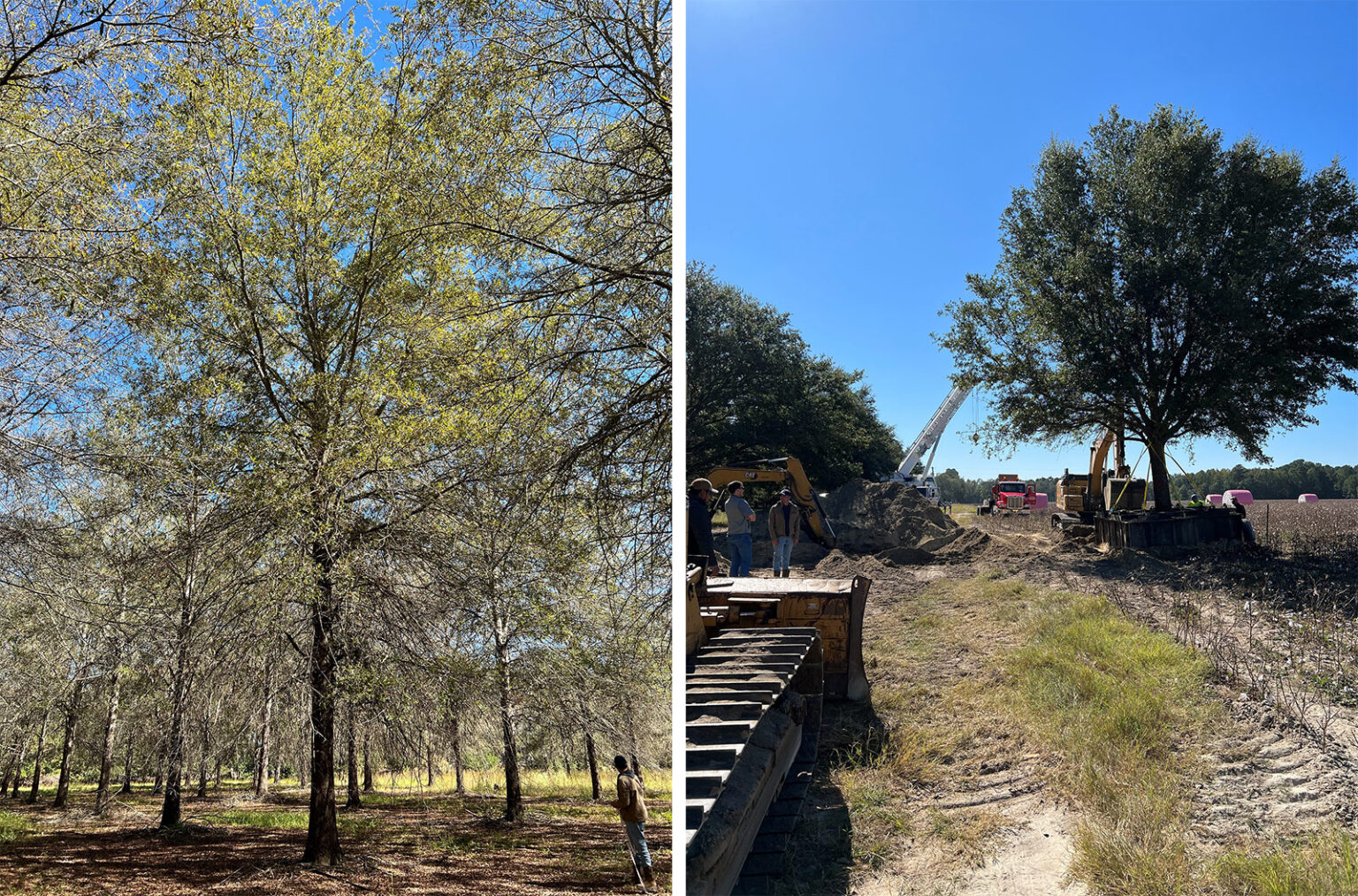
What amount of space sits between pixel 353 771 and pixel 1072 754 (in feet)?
23.2

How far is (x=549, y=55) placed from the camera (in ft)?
11.4

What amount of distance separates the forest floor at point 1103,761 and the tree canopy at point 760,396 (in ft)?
12.3

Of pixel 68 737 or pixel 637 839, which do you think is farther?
pixel 68 737

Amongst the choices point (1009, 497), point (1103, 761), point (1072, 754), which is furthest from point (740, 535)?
point (1009, 497)

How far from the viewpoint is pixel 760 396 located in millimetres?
11414

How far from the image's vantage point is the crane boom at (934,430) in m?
13.9

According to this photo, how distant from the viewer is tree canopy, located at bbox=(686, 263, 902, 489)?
31.6ft

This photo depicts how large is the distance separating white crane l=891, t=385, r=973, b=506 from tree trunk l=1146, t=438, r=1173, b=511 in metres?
2.86

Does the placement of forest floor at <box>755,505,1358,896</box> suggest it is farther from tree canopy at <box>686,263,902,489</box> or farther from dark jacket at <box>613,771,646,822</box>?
tree canopy at <box>686,263,902,489</box>

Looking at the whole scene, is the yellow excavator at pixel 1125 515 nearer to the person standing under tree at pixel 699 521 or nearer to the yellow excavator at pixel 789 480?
the yellow excavator at pixel 789 480

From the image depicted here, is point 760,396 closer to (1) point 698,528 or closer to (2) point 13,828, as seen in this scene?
(1) point 698,528

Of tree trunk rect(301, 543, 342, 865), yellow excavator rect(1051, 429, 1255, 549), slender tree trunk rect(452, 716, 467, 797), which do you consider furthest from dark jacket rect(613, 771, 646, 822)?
yellow excavator rect(1051, 429, 1255, 549)

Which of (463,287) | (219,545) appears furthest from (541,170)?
(219,545)

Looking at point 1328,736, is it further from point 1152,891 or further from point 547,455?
point 547,455
